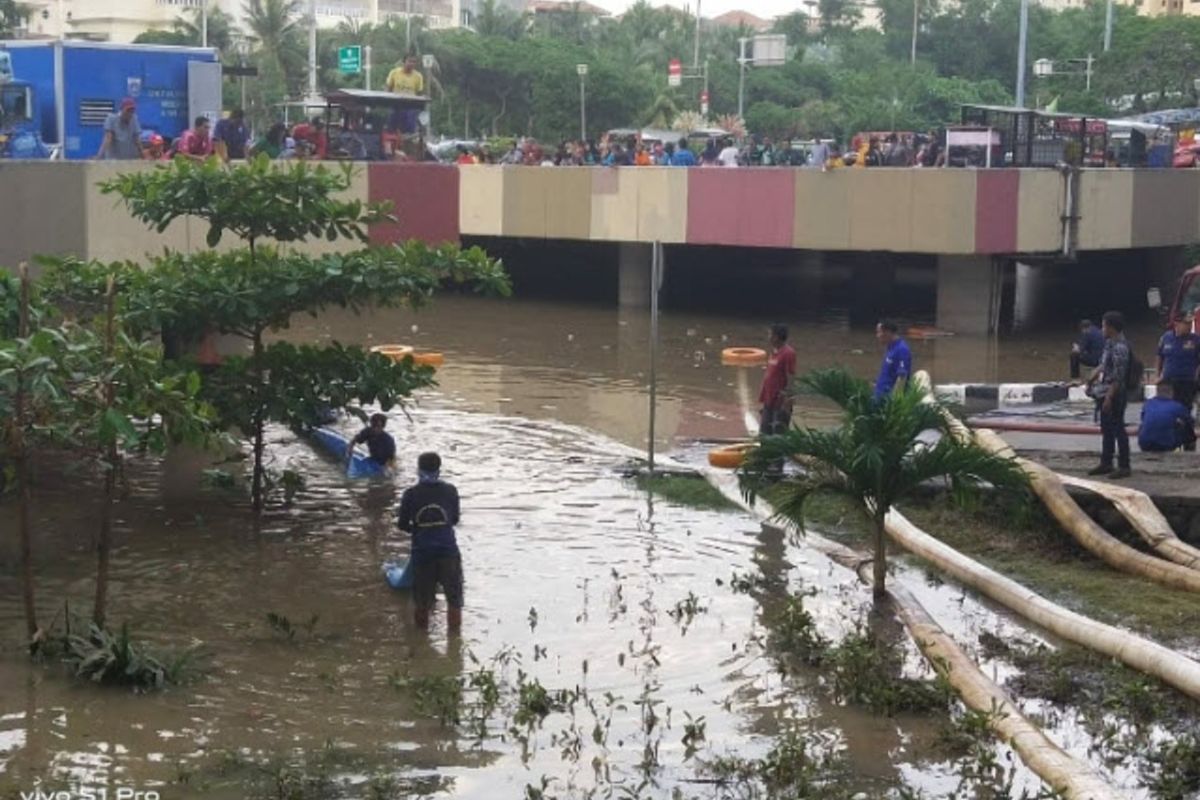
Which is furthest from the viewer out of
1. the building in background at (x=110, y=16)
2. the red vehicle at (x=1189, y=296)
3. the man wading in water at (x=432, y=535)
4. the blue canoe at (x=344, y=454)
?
the building in background at (x=110, y=16)

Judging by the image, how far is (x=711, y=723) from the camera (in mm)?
10078

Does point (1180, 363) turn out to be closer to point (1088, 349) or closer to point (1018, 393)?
point (1088, 349)

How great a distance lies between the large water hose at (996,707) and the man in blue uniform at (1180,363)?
5370 millimetres

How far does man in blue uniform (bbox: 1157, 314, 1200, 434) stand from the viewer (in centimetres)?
1750

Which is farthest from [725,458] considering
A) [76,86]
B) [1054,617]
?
[76,86]

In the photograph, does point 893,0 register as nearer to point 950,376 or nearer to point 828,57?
point 828,57

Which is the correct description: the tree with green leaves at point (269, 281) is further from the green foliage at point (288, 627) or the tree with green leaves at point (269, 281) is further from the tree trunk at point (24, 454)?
the tree trunk at point (24, 454)

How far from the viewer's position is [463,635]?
1195 centimetres

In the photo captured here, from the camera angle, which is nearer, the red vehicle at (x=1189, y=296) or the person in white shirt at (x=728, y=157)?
the red vehicle at (x=1189, y=296)

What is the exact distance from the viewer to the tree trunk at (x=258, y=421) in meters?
15.2

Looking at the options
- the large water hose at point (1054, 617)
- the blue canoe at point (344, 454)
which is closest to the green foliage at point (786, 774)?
the large water hose at point (1054, 617)

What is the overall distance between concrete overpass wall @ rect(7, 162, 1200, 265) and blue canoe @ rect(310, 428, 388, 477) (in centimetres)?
550

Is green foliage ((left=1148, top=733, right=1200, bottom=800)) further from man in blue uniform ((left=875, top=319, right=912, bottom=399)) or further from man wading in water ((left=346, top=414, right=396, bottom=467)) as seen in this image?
man wading in water ((left=346, top=414, right=396, bottom=467))

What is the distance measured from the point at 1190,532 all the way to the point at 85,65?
21.1 metres
